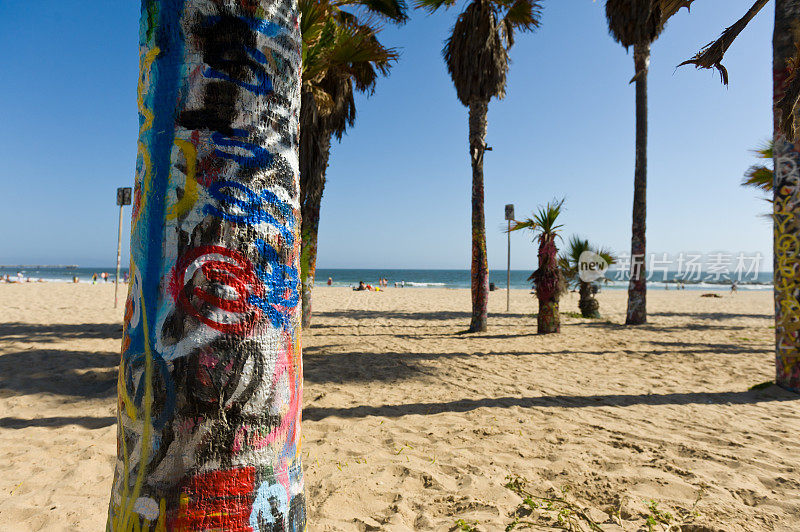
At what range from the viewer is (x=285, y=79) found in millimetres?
1312

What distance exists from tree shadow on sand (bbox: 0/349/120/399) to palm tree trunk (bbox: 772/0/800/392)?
303 inches

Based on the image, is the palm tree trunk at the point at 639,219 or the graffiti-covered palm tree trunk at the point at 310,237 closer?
the graffiti-covered palm tree trunk at the point at 310,237

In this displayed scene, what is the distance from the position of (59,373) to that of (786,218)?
353 inches

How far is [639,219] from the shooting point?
33.7ft

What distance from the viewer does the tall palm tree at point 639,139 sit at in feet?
33.6

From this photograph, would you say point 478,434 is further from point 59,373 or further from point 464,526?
point 59,373

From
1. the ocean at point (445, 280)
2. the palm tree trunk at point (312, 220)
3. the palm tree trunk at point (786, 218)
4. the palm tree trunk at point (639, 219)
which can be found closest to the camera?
the palm tree trunk at point (786, 218)

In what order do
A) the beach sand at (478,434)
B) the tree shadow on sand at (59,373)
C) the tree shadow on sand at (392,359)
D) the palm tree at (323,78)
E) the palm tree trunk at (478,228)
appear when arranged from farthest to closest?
the palm tree trunk at (478,228), the palm tree at (323,78), the tree shadow on sand at (392,359), the tree shadow on sand at (59,373), the beach sand at (478,434)

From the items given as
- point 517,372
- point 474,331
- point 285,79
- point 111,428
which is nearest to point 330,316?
point 474,331

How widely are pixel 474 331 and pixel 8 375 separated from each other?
24.9 feet

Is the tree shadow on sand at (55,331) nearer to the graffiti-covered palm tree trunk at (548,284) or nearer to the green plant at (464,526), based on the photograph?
the green plant at (464,526)

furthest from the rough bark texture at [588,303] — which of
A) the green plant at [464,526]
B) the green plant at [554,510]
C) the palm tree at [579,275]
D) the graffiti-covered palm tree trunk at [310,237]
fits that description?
the green plant at [464,526]

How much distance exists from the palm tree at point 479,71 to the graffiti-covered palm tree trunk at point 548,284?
3.76 ft

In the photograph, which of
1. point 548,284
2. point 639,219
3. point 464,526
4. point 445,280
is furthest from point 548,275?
point 445,280
